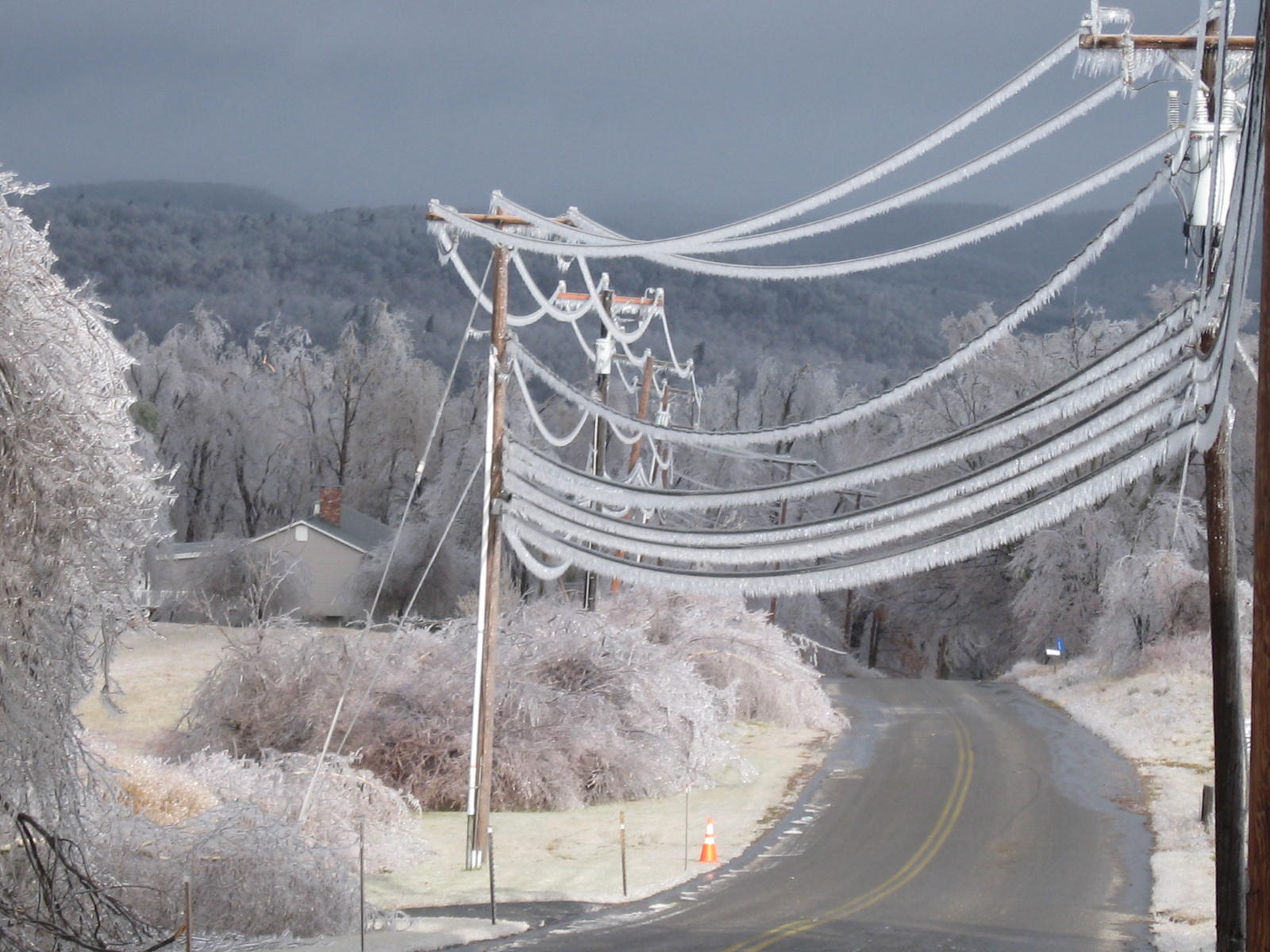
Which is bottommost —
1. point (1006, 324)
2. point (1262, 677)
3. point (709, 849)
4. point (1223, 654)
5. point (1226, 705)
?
point (709, 849)

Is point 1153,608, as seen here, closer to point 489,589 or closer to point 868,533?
point 489,589

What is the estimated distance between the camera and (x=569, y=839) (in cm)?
1948

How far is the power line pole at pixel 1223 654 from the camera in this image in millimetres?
10398

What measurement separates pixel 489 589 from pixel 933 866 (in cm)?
692

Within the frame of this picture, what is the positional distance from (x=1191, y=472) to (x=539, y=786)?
3364 cm

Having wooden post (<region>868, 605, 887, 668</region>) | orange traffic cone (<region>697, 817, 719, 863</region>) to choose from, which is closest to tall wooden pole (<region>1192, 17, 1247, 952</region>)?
orange traffic cone (<region>697, 817, 719, 863</region>)

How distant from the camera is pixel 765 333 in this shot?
151 m

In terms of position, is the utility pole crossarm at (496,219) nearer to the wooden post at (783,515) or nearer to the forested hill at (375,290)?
the wooden post at (783,515)

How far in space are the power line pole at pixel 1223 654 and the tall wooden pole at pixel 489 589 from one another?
8.55 m

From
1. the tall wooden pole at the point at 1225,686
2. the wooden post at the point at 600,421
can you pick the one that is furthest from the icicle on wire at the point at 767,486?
the wooden post at the point at 600,421

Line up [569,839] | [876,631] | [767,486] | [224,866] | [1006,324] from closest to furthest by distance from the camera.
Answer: [1006,324] < [767,486] < [224,866] < [569,839] < [876,631]

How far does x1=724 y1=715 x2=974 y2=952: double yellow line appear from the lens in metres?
14.0

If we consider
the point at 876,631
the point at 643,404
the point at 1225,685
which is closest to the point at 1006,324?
the point at 1225,685

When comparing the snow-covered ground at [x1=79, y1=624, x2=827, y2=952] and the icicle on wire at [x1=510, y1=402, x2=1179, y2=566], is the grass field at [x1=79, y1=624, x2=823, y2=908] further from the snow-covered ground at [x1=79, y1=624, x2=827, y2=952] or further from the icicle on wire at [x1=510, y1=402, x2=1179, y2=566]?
the icicle on wire at [x1=510, y1=402, x2=1179, y2=566]
